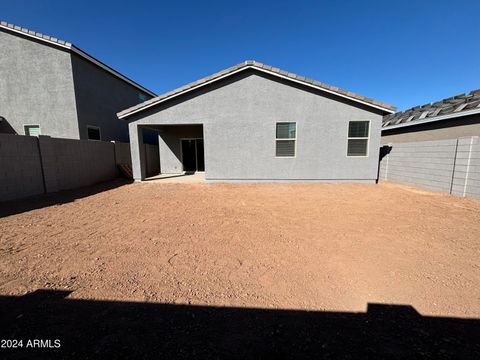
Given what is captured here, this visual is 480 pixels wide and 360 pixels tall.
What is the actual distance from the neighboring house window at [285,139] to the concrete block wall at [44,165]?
8531 mm

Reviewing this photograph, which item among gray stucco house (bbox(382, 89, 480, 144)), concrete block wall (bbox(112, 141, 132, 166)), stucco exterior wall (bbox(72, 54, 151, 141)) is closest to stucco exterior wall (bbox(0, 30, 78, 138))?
Result: stucco exterior wall (bbox(72, 54, 151, 141))

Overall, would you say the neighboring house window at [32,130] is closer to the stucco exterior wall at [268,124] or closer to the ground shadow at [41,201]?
the stucco exterior wall at [268,124]

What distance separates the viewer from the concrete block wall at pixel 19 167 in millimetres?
6277

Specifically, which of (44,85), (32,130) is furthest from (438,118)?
(32,130)

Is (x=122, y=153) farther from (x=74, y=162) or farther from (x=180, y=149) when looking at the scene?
(x=74, y=162)

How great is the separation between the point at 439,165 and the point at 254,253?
875 cm

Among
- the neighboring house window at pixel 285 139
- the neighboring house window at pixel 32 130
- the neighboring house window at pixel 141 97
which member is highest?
the neighboring house window at pixel 141 97

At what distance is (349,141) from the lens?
9.49m

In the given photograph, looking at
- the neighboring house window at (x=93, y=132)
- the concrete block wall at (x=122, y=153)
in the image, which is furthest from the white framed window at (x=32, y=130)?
the concrete block wall at (x=122, y=153)

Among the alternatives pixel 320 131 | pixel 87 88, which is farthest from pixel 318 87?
pixel 87 88

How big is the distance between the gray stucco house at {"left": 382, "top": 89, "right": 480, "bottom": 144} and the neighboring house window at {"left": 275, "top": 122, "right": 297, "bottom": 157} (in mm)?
6088

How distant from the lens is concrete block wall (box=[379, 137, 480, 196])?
684 cm

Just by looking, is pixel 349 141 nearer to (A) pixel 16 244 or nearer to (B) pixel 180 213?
(B) pixel 180 213

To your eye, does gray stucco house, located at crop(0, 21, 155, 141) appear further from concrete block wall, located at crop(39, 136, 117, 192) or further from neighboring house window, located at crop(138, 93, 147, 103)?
neighboring house window, located at crop(138, 93, 147, 103)
